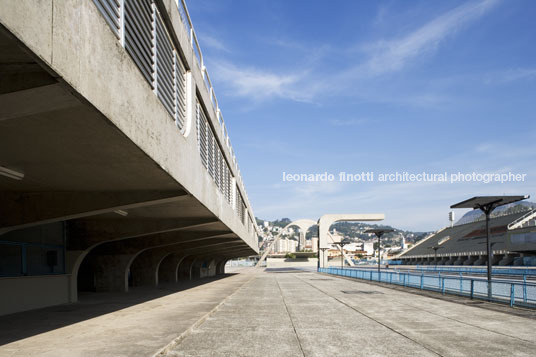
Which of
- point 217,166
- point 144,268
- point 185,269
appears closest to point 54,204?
point 217,166

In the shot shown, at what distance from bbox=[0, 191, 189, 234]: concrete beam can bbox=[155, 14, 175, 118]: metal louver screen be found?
111 inches

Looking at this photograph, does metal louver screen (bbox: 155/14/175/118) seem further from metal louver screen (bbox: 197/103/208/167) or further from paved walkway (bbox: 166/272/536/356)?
paved walkway (bbox: 166/272/536/356)

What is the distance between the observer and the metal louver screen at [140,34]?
8.98m

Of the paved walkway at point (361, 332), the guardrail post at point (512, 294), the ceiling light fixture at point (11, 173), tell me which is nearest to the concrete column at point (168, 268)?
the paved walkway at point (361, 332)

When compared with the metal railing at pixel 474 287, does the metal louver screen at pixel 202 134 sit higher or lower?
higher

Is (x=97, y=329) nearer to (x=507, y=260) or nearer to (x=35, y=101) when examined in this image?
(x=35, y=101)

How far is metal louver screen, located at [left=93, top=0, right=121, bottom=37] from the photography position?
7484 millimetres

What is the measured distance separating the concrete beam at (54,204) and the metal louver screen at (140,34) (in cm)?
418

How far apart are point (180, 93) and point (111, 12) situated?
20.2 ft

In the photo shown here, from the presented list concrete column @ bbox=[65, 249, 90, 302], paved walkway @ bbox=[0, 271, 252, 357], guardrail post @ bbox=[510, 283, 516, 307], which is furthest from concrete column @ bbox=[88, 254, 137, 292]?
guardrail post @ bbox=[510, 283, 516, 307]

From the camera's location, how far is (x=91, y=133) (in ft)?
25.6

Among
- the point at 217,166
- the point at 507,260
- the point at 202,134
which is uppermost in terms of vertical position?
the point at 202,134

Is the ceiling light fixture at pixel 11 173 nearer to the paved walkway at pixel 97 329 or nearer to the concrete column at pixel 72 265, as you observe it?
the paved walkway at pixel 97 329

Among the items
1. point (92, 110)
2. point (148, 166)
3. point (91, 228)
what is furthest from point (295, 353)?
point (91, 228)
